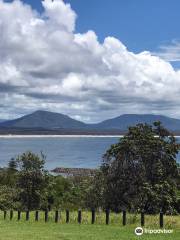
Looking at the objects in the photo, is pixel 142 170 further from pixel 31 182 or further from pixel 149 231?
pixel 149 231

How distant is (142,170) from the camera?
1591 inches

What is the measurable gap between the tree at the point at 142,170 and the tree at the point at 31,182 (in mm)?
16938

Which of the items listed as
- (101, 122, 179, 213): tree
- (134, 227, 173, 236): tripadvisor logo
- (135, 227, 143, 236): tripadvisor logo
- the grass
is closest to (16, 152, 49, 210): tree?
(101, 122, 179, 213): tree

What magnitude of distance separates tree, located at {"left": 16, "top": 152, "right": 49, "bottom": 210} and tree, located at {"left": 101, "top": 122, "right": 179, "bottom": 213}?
16938 millimetres

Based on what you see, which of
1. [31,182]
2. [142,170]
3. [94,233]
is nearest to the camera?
[94,233]

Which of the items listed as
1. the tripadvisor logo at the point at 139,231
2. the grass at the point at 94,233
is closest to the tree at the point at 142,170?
the grass at the point at 94,233

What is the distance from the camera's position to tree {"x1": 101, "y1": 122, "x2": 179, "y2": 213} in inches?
1518

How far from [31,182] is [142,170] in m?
21.6

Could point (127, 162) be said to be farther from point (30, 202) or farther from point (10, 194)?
point (10, 194)

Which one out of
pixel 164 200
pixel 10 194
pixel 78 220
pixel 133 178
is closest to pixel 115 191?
pixel 133 178

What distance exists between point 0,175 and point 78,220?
253 feet

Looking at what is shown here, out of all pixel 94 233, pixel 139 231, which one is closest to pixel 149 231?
pixel 139 231

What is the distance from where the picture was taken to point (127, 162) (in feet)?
135

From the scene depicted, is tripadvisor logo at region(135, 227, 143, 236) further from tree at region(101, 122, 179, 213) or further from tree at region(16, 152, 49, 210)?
tree at region(16, 152, 49, 210)
